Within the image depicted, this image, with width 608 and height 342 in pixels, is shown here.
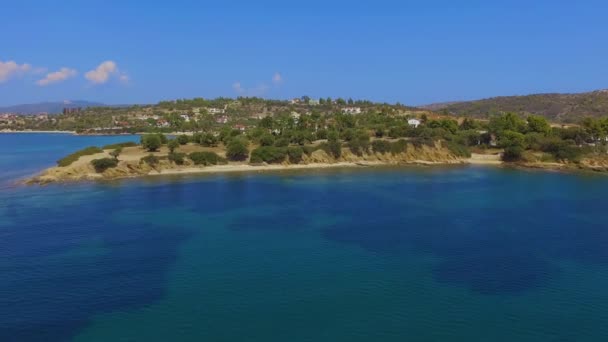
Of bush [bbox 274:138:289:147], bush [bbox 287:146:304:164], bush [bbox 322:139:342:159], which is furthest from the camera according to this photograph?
bush [bbox 274:138:289:147]

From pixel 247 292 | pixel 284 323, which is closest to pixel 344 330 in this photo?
pixel 284 323

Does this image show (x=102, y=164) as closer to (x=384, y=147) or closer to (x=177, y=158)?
(x=177, y=158)

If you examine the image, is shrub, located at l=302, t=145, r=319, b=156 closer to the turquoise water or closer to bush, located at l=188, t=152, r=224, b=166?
bush, located at l=188, t=152, r=224, b=166

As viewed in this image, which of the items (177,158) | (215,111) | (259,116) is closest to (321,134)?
(177,158)

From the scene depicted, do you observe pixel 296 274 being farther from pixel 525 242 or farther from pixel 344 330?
pixel 525 242

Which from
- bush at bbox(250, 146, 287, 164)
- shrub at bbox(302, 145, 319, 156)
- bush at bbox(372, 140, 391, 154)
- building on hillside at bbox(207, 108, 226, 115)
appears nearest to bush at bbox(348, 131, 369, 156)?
bush at bbox(372, 140, 391, 154)

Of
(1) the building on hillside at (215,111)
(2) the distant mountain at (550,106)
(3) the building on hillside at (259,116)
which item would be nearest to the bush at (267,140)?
(2) the distant mountain at (550,106)

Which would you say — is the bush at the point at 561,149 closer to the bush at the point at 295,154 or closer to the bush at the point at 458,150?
the bush at the point at 458,150
